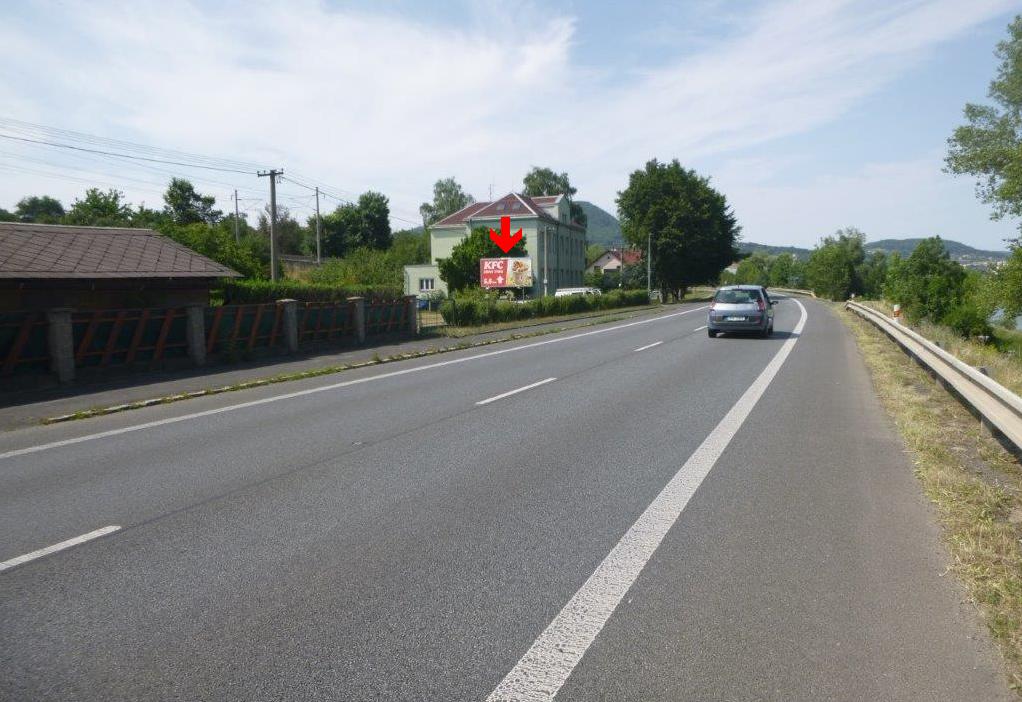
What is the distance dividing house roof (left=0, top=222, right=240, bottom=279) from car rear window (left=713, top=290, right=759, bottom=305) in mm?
15357

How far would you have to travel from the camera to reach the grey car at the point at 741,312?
21.9 metres

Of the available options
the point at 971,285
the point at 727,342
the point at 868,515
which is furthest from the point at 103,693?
the point at 971,285

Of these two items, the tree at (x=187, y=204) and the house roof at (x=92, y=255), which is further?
the tree at (x=187, y=204)

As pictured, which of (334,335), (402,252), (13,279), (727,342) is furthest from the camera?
(402,252)

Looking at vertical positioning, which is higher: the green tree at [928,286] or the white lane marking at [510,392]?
the green tree at [928,286]

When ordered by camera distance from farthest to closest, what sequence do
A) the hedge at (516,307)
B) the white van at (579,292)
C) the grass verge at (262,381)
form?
1. the white van at (579,292)
2. the hedge at (516,307)
3. the grass verge at (262,381)

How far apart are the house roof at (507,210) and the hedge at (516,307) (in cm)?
2018

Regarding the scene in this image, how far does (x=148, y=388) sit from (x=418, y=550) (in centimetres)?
1095

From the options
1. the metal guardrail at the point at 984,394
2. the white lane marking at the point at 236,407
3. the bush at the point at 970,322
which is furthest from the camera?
the bush at the point at 970,322

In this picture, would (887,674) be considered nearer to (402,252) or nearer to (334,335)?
(334,335)

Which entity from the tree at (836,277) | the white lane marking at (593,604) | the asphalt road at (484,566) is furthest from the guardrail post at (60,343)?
the tree at (836,277)

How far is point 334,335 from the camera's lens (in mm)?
22547

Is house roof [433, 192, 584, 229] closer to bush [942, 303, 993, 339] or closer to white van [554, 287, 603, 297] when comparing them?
white van [554, 287, 603, 297]

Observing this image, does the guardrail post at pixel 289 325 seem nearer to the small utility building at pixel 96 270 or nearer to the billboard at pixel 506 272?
the small utility building at pixel 96 270
